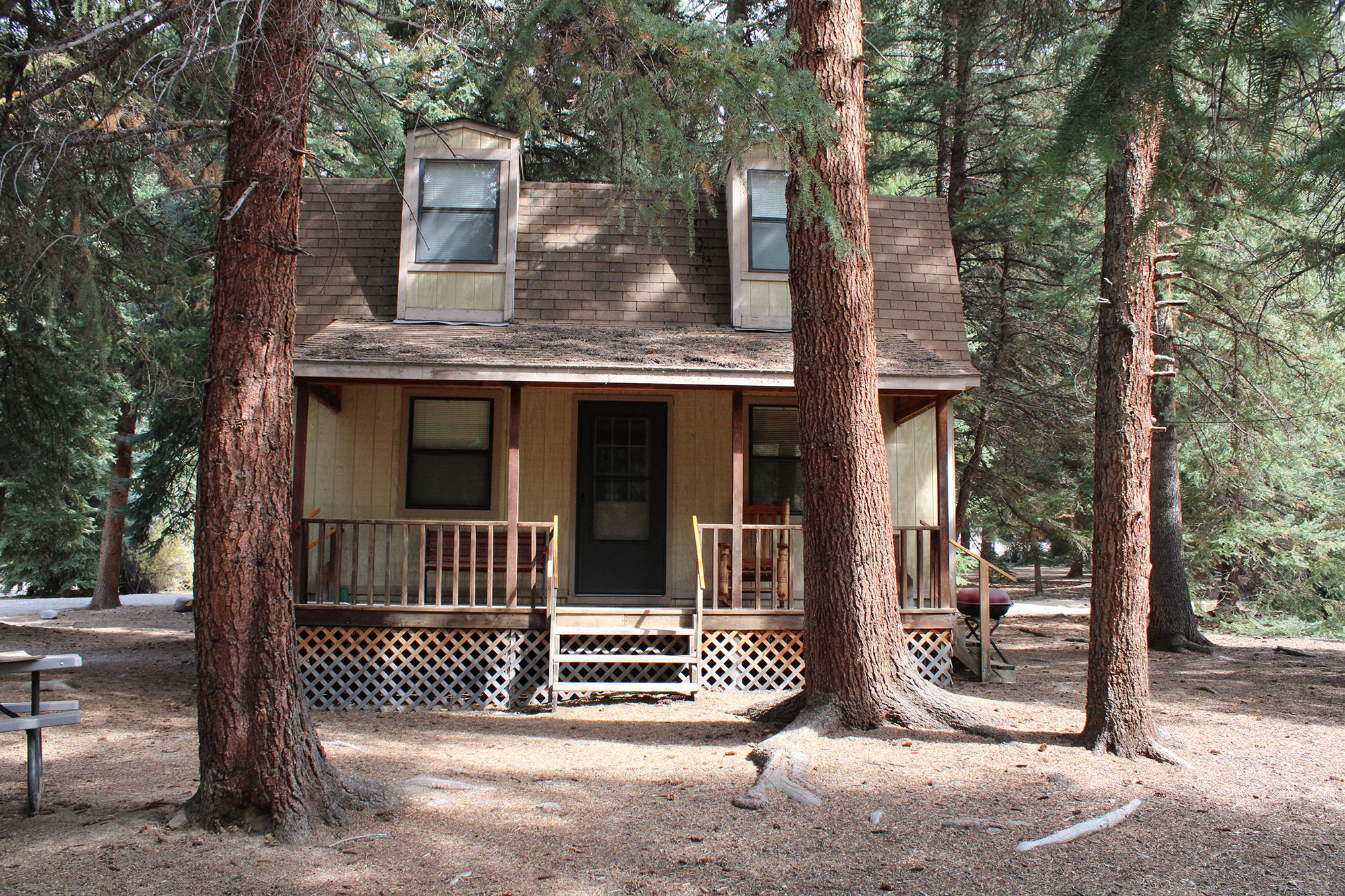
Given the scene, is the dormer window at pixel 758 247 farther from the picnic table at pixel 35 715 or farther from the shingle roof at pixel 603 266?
the picnic table at pixel 35 715

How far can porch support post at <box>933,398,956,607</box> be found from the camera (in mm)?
9195

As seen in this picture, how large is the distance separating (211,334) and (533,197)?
716cm

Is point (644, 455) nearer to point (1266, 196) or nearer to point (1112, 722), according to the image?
point (1112, 722)

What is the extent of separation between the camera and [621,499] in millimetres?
10406

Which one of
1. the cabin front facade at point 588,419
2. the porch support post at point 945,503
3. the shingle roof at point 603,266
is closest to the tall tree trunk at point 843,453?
the cabin front facade at point 588,419

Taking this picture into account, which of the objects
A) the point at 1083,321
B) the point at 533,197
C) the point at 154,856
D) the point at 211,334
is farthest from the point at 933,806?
the point at 1083,321

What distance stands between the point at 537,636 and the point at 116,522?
12.5m

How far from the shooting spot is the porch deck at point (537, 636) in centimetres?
870

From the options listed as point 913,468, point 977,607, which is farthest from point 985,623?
point 913,468

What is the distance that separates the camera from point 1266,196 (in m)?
3.30

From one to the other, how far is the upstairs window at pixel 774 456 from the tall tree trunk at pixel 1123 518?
15.3 ft

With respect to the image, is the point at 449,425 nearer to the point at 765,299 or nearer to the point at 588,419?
the point at 588,419

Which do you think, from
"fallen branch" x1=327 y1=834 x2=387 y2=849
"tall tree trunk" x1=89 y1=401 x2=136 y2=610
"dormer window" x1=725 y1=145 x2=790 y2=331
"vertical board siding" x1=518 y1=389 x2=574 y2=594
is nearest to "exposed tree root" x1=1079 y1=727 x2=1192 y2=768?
"fallen branch" x1=327 y1=834 x2=387 y2=849

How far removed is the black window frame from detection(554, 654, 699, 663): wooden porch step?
2374mm
